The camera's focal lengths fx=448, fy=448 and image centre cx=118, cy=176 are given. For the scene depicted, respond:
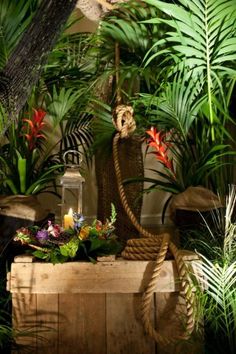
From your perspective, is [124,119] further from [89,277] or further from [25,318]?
[25,318]

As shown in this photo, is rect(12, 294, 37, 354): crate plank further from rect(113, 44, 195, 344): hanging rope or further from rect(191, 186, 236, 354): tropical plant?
rect(191, 186, 236, 354): tropical plant

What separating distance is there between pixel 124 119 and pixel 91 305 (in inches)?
34.2

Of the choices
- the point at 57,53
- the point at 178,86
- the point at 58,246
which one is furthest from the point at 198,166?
the point at 57,53

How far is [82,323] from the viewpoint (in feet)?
4.60

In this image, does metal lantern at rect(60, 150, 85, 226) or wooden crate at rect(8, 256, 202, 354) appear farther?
metal lantern at rect(60, 150, 85, 226)

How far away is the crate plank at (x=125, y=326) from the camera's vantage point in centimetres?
139

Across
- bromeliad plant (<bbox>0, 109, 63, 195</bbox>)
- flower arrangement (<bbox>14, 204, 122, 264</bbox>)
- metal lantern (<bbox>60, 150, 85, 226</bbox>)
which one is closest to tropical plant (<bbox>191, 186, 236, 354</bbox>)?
flower arrangement (<bbox>14, 204, 122, 264</bbox>)

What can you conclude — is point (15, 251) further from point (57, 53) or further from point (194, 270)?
point (57, 53)

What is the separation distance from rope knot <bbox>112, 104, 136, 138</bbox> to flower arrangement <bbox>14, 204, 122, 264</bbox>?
0.56 meters

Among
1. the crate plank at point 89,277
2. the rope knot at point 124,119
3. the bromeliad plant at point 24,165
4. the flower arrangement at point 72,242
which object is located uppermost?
the rope knot at point 124,119

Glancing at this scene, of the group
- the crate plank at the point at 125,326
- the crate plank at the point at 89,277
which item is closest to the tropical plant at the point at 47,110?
the crate plank at the point at 89,277

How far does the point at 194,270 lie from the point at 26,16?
1.56m

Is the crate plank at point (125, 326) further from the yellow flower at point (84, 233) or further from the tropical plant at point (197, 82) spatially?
the tropical plant at point (197, 82)

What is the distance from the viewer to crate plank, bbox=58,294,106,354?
1396mm
